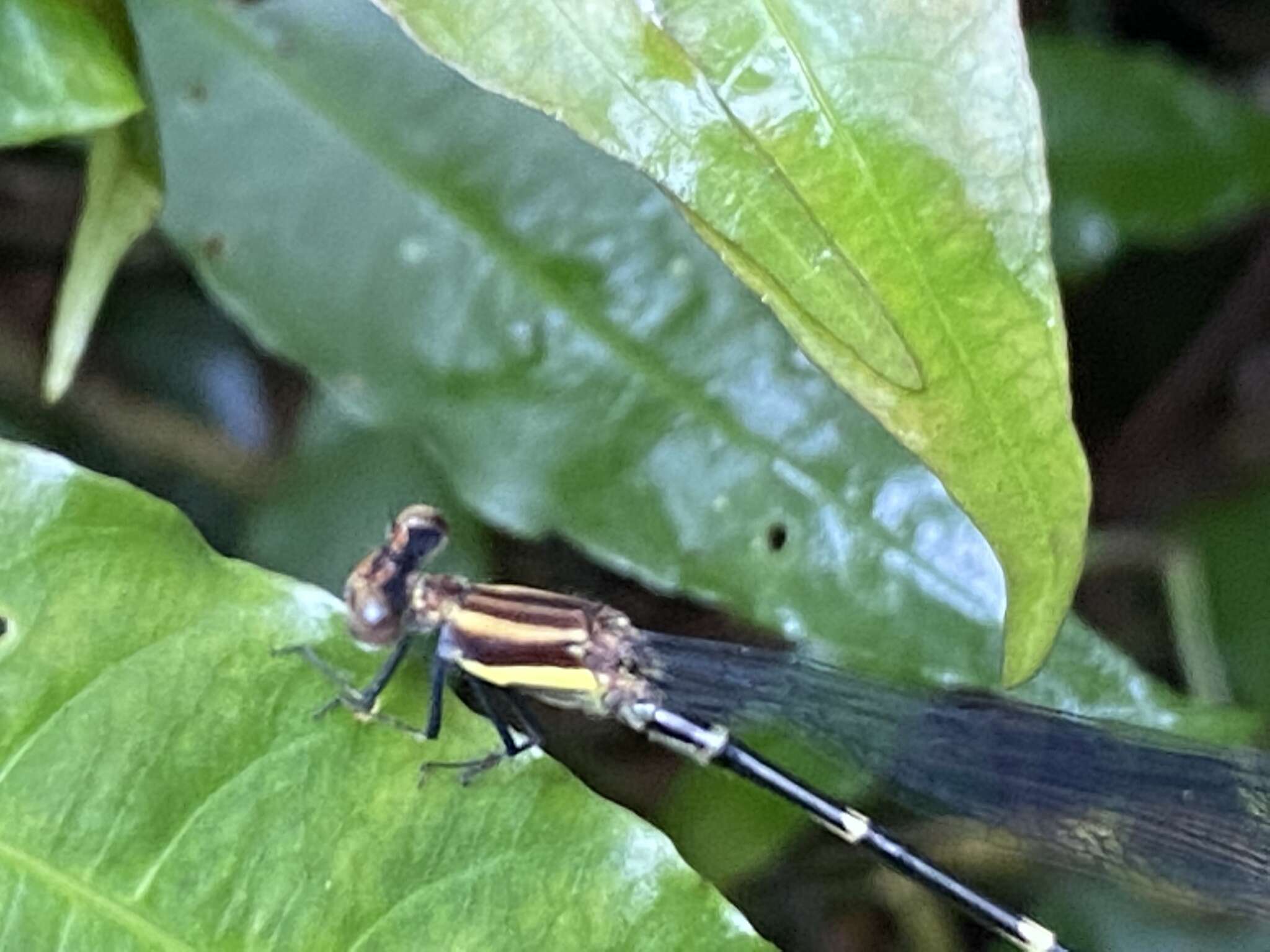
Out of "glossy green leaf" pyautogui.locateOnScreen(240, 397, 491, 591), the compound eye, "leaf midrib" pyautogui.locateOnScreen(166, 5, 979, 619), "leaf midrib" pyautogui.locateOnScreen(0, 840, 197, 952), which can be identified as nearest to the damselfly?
the compound eye

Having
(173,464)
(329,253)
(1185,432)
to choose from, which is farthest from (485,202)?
(1185,432)

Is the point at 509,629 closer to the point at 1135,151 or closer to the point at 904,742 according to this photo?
the point at 904,742

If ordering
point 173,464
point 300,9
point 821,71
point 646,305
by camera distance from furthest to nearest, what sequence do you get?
point 173,464, point 300,9, point 646,305, point 821,71

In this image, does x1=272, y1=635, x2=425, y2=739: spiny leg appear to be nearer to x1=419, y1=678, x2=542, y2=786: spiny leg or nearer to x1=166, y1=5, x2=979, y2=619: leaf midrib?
x1=419, y1=678, x2=542, y2=786: spiny leg

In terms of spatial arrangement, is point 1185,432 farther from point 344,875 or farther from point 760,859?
point 344,875

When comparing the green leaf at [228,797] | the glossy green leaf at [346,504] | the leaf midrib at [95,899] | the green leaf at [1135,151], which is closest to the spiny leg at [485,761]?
the green leaf at [228,797]

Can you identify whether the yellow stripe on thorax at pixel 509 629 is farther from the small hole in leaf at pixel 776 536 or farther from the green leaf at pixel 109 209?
the green leaf at pixel 109 209
